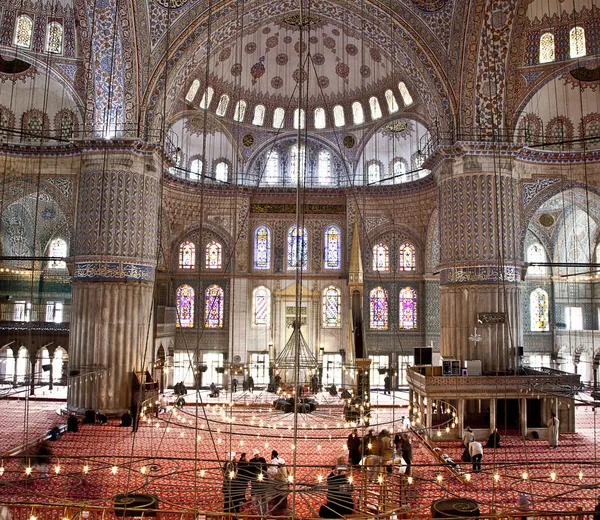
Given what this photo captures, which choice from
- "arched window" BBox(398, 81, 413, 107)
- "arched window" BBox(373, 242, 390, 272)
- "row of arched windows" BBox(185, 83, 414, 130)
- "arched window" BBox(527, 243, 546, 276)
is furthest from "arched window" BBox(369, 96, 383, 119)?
"arched window" BBox(527, 243, 546, 276)

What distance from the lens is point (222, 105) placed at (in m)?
20.8

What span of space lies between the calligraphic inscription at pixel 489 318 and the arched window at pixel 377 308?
6.91 meters

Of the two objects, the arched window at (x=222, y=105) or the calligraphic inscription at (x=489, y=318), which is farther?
the arched window at (x=222, y=105)

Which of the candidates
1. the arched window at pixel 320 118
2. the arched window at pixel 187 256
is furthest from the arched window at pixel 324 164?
the arched window at pixel 187 256

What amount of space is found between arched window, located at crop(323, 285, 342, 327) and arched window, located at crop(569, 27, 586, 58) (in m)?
10.5

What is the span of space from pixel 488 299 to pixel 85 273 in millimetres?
9662

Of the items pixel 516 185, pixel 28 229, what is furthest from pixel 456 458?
pixel 28 229

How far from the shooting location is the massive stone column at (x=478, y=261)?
13727mm

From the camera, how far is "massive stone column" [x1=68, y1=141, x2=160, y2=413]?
536 inches

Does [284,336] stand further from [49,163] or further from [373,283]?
[49,163]

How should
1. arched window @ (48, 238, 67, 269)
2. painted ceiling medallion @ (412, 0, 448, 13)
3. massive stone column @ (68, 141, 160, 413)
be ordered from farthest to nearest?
arched window @ (48, 238, 67, 269)
painted ceiling medallion @ (412, 0, 448, 13)
massive stone column @ (68, 141, 160, 413)

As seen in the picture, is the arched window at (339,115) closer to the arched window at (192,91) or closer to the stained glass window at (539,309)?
the arched window at (192,91)

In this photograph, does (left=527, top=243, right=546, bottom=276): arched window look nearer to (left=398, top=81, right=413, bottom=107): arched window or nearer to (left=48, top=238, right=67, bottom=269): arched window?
(left=398, top=81, right=413, bottom=107): arched window

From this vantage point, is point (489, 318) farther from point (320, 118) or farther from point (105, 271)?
point (320, 118)
